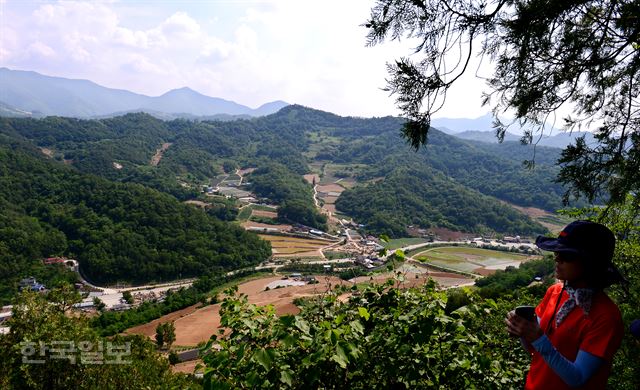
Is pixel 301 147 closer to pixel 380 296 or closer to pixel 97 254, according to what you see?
pixel 97 254

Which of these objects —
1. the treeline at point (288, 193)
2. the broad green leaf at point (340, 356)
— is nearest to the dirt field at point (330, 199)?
the treeline at point (288, 193)

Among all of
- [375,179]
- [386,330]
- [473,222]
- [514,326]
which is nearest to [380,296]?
[386,330]

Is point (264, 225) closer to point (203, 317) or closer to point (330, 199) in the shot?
point (330, 199)

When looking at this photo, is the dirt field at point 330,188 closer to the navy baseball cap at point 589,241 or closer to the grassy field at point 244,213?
the grassy field at point 244,213

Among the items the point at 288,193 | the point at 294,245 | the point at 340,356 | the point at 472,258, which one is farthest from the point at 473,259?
the point at 340,356

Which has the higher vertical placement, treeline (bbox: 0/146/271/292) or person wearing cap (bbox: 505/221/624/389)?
person wearing cap (bbox: 505/221/624/389)

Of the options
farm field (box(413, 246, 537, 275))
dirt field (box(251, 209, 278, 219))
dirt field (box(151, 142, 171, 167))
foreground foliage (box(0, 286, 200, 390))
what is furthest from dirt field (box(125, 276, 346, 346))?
dirt field (box(151, 142, 171, 167))

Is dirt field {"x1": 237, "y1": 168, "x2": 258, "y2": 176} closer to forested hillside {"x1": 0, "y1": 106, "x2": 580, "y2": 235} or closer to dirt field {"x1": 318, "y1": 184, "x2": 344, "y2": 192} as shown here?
forested hillside {"x1": 0, "y1": 106, "x2": 580, "y2": 235}

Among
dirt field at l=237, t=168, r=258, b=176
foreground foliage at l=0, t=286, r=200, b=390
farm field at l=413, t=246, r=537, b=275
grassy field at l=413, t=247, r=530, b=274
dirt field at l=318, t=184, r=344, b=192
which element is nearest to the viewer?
foreground foliage at l=0, t=286, r=200, b=390
